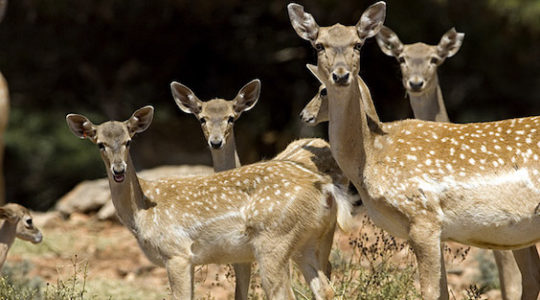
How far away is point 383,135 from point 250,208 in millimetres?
1104

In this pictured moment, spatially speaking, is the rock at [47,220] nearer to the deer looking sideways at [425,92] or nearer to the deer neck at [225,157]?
the deer neck at [225,157]

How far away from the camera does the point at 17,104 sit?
58.6ft

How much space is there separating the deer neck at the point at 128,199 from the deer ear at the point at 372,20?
2.10 metres

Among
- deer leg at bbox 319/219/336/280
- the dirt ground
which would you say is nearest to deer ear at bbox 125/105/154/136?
the dirt ground

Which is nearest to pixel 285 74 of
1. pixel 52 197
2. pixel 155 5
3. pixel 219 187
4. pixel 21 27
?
pixel 155 5

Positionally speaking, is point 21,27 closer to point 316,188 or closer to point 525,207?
point 316,188

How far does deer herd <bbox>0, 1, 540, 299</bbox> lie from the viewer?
6.18 m

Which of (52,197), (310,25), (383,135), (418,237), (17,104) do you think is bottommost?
(52,197)

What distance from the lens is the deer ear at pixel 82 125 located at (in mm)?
7301

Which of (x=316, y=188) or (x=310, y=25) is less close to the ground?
(x=310, y=25)

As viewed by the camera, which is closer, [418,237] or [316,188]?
[418,237]

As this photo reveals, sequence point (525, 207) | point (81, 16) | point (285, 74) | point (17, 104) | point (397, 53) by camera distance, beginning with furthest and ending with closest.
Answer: point (17, 104) → point (285, 74) → point (81, 16) → point (397, 53) → point (525, 207)

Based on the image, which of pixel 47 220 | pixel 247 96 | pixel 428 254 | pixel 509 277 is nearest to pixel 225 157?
pixel 247 96

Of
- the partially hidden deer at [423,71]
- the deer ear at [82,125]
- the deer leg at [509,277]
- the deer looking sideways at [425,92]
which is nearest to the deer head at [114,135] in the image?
the deer ear at [82,125]
